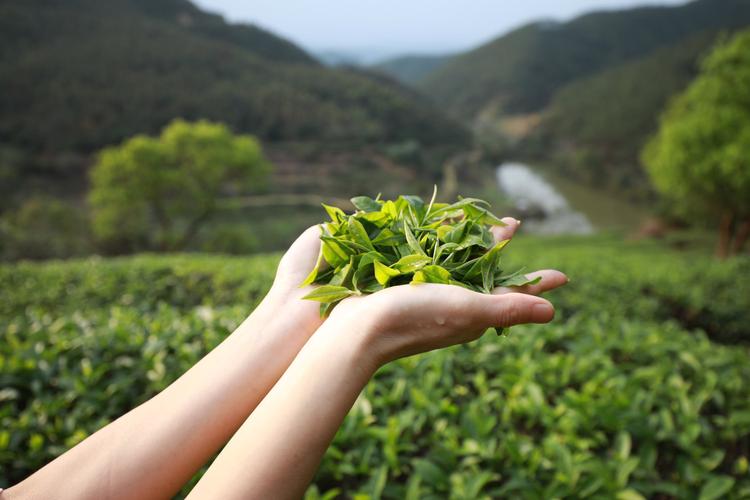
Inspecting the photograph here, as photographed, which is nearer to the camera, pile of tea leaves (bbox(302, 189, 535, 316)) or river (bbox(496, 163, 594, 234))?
pile of tea leaves (bbox(302, 189, 535, 316))

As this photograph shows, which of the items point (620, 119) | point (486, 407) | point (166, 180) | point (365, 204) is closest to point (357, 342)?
point (365, 204)

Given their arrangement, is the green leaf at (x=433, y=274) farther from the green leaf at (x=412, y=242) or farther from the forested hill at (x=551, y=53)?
the forested hill at (x=551, y=53)

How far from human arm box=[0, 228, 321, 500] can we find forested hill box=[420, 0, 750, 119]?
2636 inches

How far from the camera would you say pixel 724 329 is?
4730 millimetres

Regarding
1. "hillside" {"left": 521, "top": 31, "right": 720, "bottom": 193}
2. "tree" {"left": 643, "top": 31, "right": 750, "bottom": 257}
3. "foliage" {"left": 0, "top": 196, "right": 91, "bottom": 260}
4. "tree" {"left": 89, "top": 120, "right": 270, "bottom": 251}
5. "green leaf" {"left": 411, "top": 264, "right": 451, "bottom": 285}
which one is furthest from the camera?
"hillside" {"left": 521, "top": 31, "right": 720, "bottom": 193}

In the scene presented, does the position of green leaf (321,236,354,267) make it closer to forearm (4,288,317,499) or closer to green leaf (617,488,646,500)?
forearm (4,288,317,499)

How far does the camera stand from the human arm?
109cm

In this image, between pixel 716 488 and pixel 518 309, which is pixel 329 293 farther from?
pixel 716 488

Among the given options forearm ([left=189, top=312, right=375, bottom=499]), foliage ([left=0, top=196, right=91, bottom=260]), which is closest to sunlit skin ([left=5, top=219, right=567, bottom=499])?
forearm ([left=189, top=312, right=375, bottom=499])

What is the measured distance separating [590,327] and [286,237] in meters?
17.8

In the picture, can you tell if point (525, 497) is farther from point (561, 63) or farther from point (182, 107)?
point (561, 63)

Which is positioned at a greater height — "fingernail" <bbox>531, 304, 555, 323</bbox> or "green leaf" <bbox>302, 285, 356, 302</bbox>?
"fingernail" <bbox>531, 304, 555, 323</bbox>

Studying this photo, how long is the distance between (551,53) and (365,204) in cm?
8039

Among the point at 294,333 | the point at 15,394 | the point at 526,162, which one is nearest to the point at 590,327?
the point at 294,333
